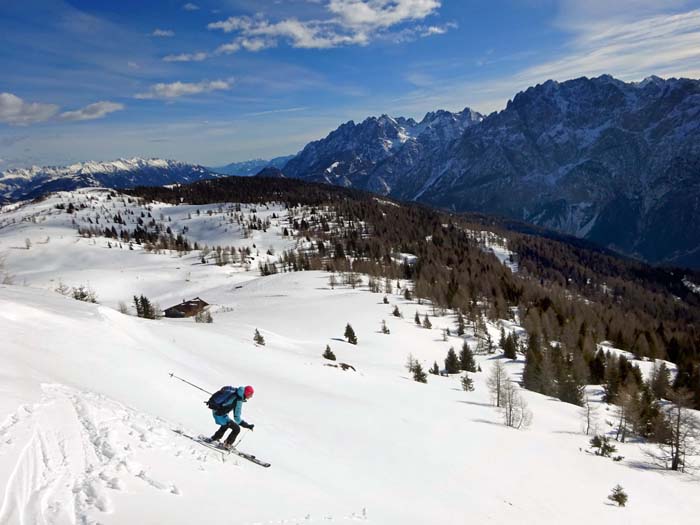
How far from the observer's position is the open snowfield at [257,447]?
10922 millimetres

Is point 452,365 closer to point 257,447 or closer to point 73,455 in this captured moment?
point 257,447

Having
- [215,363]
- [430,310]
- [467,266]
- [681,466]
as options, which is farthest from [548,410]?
[467,266]

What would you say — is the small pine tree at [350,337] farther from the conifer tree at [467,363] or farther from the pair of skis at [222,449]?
the pair of skis at [222,449]

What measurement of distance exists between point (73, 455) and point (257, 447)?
22.2 ft

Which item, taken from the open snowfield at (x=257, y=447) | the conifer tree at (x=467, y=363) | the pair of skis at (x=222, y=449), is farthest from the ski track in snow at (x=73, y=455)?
the conifer tree at (x=467, y=363)

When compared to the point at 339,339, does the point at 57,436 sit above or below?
above

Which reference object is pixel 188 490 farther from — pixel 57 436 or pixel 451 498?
pixel 451 498

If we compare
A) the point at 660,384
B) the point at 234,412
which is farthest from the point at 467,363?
the point at 234,412

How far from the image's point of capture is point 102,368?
20688mm

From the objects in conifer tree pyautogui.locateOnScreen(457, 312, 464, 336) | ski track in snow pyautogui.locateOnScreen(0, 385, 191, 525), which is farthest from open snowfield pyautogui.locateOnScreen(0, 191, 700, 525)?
conifer tree pyautogui.locateOnScreen(457, 312, 464, 336)

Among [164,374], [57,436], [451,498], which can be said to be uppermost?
[57,436]

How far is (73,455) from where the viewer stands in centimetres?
1174

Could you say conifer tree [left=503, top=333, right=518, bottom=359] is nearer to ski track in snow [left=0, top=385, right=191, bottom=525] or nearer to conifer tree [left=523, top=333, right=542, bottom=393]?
conifer tree [left=523, top=333, right=542, bottom=393]

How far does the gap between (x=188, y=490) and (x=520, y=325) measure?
125441mm
